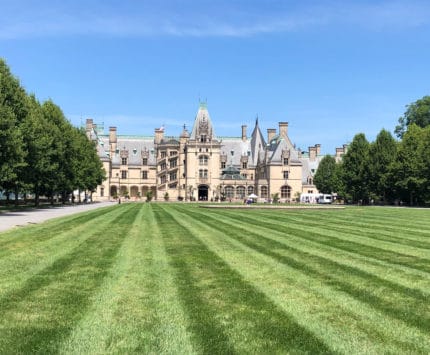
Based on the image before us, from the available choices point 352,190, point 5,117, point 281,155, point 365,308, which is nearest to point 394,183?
point 352,190

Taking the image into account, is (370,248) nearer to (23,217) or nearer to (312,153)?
(23,217)

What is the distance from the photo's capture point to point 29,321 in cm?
744

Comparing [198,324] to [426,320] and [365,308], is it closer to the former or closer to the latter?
[365,308]

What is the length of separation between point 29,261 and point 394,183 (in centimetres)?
7590

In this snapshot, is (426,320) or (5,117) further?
(5,117)

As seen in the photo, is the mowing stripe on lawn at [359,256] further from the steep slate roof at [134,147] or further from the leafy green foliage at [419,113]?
the steep slate roof at [134,147]

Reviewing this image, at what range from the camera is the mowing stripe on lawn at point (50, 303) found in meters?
6.61

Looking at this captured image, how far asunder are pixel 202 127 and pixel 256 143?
21543mm

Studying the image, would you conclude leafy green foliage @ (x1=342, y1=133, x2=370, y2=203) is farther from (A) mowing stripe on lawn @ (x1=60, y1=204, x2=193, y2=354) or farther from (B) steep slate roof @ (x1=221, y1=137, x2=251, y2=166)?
(A) mowing stripe on lawn @ (x1=60, y1=204, x2=193, y2=354)

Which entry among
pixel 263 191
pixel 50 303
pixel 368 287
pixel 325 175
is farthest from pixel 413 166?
pixel 50 303

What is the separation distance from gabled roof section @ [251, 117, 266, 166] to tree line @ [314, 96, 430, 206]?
118 ft

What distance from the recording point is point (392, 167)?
7781cm

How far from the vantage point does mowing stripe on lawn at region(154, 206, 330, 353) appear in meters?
6.45

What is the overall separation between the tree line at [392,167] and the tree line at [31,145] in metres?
48.5
